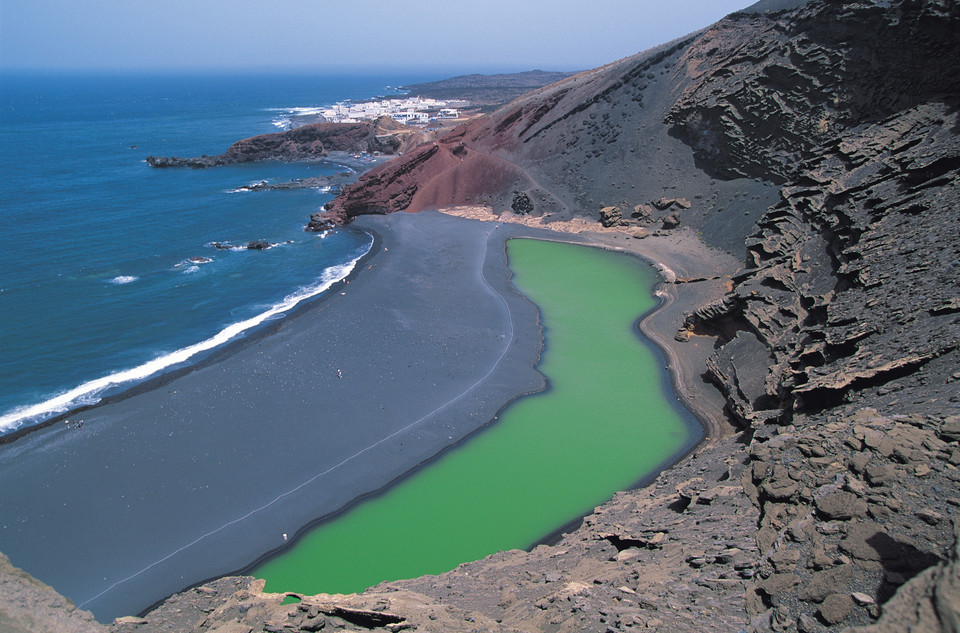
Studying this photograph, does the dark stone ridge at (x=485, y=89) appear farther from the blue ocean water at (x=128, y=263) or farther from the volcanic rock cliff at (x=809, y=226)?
the volcanic rock cliff at (x=809, y=226)

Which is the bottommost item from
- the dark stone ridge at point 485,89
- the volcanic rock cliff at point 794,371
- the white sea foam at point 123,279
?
the white sea foam at point 123,279

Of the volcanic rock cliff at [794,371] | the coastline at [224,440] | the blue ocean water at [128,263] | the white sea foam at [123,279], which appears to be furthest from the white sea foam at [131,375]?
the volcanic rock cliff at [794,371]

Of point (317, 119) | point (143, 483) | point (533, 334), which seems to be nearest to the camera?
point (143, 483)

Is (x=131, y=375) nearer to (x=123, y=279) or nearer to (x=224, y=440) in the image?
(x=224, y=440)

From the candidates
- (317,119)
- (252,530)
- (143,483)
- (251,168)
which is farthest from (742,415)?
(317,119)

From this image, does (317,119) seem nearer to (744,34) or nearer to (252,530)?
(744,34)

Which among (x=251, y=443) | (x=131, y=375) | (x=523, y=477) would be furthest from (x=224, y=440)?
(x=523, y=477)
